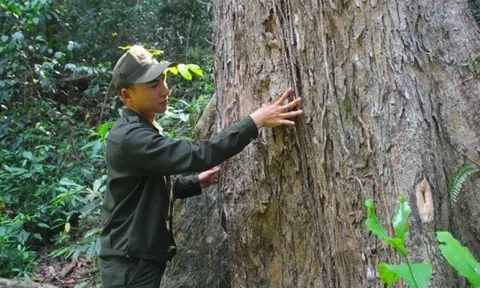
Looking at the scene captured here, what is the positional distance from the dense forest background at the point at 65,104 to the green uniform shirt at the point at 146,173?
1.75 m

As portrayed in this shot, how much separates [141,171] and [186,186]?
0.62 metres

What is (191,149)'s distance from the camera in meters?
3.18

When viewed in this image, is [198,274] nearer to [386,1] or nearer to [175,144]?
[175,144]

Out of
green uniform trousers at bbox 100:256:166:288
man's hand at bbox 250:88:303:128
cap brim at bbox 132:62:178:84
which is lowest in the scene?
green uniform trousers at bbox 100:256:166:288

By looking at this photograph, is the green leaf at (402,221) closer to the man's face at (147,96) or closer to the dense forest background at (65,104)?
the man's face at (147,96)

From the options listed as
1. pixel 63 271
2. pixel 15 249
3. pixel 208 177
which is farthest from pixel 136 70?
pixel 15 249

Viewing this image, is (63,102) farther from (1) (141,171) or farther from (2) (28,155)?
(1) (141,171)

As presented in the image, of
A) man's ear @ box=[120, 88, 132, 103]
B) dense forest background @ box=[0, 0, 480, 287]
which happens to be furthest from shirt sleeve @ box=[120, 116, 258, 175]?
dense forest background @ box=[0, 0, 480, 287]

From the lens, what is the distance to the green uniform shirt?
10.5ft

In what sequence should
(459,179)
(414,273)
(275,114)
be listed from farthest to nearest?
(275,114) < (459,179) < (414,273)

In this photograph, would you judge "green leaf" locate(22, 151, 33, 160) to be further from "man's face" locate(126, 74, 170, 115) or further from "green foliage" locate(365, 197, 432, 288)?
"green foliage" locate(365, 197, 432, 288)

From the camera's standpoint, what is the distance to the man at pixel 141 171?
3.24 meters

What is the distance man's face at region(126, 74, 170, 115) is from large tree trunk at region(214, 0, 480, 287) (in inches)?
16.8

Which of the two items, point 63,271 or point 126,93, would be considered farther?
point 63,271
